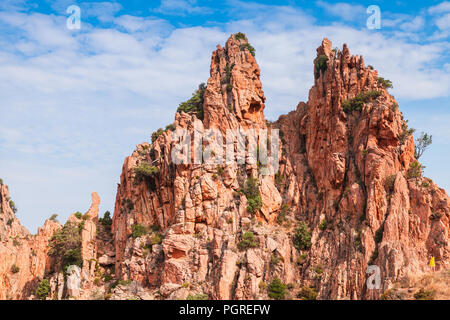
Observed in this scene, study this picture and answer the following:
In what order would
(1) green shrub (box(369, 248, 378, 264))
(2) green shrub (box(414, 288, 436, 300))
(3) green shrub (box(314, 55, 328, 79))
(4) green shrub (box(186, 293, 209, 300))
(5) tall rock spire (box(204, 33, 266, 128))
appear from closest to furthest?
(2) green shrub (box(414, 288, 436, 300)) → (1) green shrub (box(369, 248, 378, 264)) → (4) green shrub (box(186, 293, 209, 300)) → (5) tall rock spire (box(204, 33, 266, 128)) → (3) green shrub (box(314, 55, 328, 79))

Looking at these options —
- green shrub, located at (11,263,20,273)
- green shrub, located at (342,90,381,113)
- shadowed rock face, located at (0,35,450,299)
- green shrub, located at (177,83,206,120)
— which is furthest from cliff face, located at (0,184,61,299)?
green shrub, located at (342,90,381,113)

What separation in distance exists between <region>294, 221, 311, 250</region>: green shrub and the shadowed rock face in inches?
30.9

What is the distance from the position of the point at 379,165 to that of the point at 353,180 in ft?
17.3

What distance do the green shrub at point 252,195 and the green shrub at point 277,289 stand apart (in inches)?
489

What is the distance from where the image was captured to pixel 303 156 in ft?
311

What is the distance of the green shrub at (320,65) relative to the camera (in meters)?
94.6

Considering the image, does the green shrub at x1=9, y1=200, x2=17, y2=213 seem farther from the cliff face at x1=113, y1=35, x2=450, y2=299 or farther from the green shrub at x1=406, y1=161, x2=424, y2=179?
the green shrub at x1=406, y1=161, x2=424, y2=179

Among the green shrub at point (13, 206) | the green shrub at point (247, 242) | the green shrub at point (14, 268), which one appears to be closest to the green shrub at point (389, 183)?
the green shrub at point (247, 242)

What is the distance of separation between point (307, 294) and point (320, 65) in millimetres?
39738

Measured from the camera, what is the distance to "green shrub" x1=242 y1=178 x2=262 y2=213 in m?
85.3
